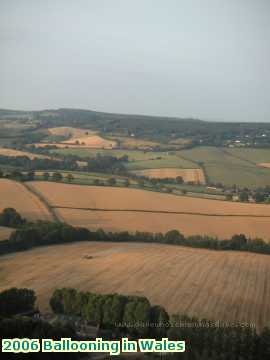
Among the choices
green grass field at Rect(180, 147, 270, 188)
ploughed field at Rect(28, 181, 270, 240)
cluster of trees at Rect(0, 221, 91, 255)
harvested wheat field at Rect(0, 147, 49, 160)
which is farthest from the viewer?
harvested wheat field at Rect(0, 147, 49, 160)

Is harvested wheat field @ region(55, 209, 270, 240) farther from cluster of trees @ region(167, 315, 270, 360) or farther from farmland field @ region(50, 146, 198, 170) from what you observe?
farmland field @ region(50, 146, 198, 170)

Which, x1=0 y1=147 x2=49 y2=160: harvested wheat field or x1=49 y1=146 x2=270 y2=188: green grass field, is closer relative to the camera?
x1=49 y1=146 x2=270 y2=188: green grass field

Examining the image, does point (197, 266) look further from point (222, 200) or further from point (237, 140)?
point (237, 140)

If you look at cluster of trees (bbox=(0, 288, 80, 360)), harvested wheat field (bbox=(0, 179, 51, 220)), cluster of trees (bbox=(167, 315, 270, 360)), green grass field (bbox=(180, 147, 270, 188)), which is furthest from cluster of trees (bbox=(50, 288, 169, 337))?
green grass field (bbox=(180, 147, 270, 188))

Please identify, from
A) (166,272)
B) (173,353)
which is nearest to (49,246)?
(166,272)

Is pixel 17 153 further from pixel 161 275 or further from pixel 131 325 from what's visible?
pixel 131 325
